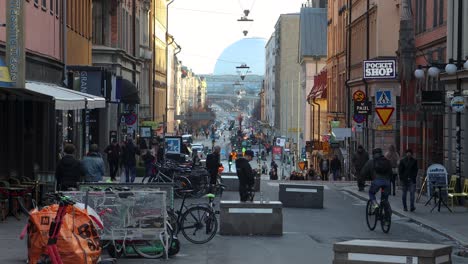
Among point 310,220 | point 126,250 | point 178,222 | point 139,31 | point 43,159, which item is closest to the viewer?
point 126,250

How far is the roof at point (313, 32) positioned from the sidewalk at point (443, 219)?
214 feet

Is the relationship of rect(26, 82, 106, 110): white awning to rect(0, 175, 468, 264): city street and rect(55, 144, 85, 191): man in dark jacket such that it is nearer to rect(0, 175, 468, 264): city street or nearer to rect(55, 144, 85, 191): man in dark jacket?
rect(55, 144, 85, 191): man in dark jacket

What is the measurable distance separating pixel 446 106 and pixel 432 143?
4.31 m

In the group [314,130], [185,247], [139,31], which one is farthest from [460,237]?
[314,130]

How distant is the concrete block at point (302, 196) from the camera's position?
29703 mm

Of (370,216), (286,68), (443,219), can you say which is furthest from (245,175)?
(286,68)

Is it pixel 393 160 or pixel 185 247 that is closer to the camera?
pixel 185 247

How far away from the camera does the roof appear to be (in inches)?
3816

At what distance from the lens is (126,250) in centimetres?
1617

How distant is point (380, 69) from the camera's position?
4744 cm

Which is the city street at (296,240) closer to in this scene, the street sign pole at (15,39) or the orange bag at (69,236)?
the orange bag at (69,236)

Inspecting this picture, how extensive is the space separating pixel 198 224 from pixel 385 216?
18.2 ft

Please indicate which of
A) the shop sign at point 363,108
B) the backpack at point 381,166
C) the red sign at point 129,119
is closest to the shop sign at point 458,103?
the backpack at point 381,166

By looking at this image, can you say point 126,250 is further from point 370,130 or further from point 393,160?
point 370,130
